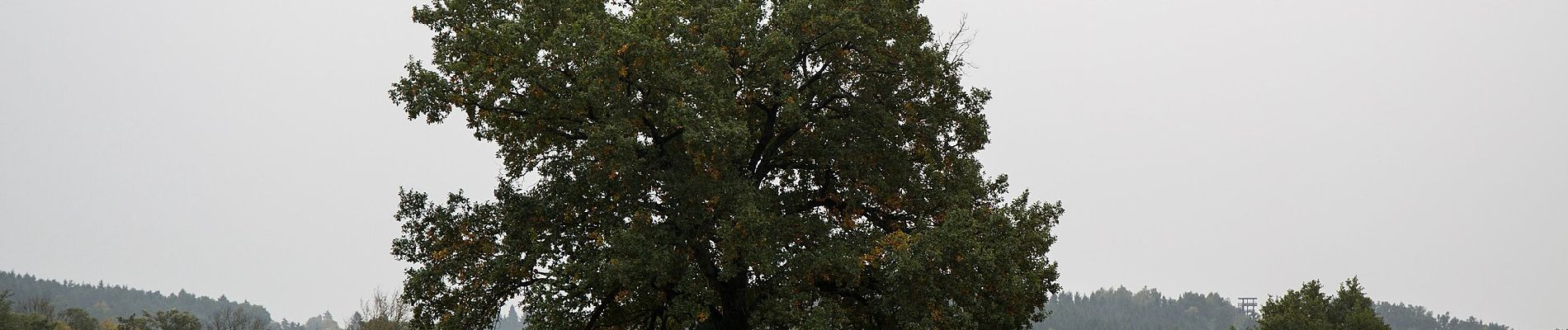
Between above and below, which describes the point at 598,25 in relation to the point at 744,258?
above

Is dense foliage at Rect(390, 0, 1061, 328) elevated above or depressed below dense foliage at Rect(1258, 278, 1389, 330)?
below

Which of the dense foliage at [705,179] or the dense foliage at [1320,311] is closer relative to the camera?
the dense foliage at [705,179]

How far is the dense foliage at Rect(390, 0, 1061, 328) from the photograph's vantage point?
62.3 ft

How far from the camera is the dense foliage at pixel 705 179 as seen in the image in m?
19.0

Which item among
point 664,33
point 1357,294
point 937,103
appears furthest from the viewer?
point 1357,294

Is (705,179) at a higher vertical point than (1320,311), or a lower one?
lower

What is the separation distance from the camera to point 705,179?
1944 cm

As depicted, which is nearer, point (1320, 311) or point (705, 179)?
point (705, 179)

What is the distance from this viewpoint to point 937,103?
23.0 metres

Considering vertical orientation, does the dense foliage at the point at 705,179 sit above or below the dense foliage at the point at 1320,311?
below

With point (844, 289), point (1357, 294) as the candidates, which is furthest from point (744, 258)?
point (1357, 294)

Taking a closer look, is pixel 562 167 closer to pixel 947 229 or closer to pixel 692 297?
pixel 692 297

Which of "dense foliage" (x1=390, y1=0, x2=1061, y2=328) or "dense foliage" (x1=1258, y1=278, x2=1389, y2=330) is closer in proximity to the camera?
"dense foliage" (x1=390, y1=0, x2=1061, y2=328)

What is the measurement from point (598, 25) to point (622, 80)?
89cm
